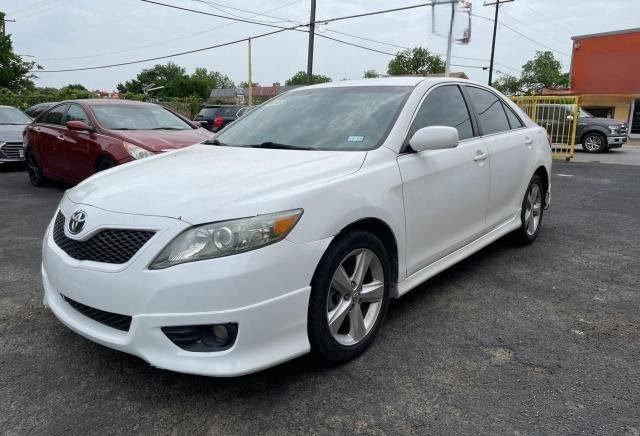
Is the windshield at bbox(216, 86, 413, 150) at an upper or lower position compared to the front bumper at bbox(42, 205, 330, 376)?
upper

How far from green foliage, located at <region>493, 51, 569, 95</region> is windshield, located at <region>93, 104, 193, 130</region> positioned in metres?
66.1

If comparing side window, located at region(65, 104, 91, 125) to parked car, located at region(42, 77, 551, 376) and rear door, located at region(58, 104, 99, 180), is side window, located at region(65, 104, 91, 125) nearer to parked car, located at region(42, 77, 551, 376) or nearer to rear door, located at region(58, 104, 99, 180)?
rear door, located at region(58, 104, 99, 180)

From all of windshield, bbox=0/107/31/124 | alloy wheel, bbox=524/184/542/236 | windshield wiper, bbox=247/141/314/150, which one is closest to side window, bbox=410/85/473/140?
windshield wiper, bbox=247/141/314/150

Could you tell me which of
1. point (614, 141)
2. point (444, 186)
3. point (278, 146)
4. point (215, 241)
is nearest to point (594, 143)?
point (614, 141)

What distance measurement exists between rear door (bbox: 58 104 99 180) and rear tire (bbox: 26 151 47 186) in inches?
46.5

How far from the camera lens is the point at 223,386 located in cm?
255

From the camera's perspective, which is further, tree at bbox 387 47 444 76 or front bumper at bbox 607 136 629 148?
tree at bbox 387 47 444 76

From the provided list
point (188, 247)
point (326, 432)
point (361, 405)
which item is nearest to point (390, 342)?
point (361, 405)

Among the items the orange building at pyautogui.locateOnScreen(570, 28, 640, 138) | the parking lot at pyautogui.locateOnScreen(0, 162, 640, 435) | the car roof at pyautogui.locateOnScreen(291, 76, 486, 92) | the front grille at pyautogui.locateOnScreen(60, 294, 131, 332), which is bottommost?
the parking lot at pyautogui.locateOnScreen(0, 162, 640, 435)

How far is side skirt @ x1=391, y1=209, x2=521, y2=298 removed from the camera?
3139 millimetres

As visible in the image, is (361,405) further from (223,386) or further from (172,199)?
(172,199)

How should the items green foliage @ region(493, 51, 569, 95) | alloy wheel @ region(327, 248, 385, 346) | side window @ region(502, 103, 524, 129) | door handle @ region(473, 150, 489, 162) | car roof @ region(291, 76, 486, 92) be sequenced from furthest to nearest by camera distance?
green foliage @ region(493, 51, 569, 95) → side window @ region(502, 103, 524, 129) → door handle @ region(473, 150, 489, 162) → car roof @ region(291, 76, 486, 92) → alloy wheel @ region(327, 248, 385, 346)

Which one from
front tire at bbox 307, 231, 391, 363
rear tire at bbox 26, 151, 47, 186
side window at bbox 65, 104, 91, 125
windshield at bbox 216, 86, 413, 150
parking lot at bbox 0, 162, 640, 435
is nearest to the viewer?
parking lot at bbox 0, 162, 640, 435

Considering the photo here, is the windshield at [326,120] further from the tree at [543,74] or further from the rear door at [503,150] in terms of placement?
the tree at [543,74]
